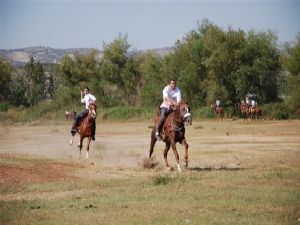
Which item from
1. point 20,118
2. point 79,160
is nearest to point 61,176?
point 79,160

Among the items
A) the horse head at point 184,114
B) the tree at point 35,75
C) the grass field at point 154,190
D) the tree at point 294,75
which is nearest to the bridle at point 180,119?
the horse head at point 184,114

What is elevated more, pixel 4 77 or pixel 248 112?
pixel 4 77

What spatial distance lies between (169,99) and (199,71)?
160 ft

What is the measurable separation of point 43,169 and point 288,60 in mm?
43312

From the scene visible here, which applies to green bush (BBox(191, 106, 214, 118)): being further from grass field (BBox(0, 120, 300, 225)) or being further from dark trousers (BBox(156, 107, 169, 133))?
dark trousers (BBox(156, 107, 169, 133))

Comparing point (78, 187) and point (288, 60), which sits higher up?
point (288, 60)

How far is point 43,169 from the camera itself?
20375 mm

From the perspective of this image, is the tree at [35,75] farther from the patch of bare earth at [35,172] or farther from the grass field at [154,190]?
the patch of bare earth at [35,172]

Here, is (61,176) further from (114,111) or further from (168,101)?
(114,111)

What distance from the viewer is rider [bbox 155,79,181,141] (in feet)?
64.7

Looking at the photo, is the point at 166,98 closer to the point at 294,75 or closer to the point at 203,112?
the point at 294,75

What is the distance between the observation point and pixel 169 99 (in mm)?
19766

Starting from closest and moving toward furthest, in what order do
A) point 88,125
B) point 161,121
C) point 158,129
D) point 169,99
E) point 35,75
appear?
point 169,99, point 161,121, point 158,129, point 88,125, point 35,75

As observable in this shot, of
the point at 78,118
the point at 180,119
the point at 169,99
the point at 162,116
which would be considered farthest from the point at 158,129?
the point at 78,118
